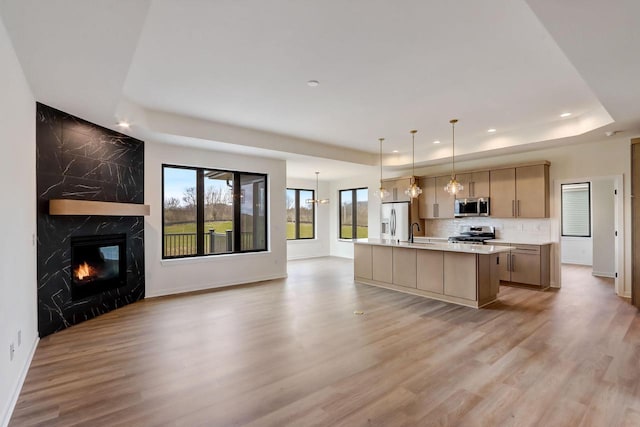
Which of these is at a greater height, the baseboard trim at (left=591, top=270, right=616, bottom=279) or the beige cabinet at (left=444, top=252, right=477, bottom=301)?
the beige cabinet at (left=444, top=252, right=477, bottom=301)

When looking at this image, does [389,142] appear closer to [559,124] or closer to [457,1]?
[559,124]

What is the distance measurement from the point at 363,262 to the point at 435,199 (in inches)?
102

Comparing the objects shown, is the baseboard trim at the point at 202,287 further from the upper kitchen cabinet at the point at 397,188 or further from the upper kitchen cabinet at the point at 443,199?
the upper kitchen cabinet at the point at 443,199

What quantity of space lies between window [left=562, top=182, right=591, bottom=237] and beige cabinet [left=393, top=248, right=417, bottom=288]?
6154 mm

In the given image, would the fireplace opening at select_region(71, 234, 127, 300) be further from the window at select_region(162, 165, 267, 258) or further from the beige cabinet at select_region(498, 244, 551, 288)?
the beige cabinet at select_region(498, 244, 551, 288)

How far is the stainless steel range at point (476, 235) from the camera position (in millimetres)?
6871

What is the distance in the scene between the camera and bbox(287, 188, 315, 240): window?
34.4 ft

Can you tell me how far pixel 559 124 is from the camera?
543 cm

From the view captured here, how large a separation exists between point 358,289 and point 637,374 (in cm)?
381

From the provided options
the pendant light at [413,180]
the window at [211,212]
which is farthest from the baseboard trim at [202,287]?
the pendant light at [413,180]

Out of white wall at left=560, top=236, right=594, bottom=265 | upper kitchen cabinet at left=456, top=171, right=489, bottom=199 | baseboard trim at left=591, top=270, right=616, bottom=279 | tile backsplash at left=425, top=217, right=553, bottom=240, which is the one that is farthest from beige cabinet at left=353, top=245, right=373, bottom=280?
white wall at left=560, top=236, right=594, bottom=265

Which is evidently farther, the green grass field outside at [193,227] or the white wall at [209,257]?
the green grass field outside at [193,227]

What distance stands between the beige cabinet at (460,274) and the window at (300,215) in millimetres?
6033

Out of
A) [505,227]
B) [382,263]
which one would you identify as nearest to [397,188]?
[505,227]
